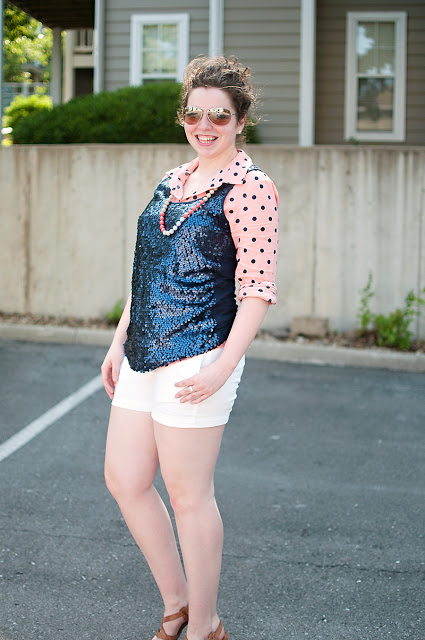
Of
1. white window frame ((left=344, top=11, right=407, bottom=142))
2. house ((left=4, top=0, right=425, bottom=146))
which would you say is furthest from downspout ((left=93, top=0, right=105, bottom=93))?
white window frame ((left=344, top=11, right=407, bottom=142))

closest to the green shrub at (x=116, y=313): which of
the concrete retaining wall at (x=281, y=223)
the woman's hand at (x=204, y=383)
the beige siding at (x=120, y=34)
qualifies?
the concrete retaining wall at (x=281, y=223)

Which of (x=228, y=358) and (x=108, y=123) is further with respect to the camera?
(x=108, y=123)

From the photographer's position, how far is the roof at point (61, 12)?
49.0ft

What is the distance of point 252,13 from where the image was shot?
12.1 meters

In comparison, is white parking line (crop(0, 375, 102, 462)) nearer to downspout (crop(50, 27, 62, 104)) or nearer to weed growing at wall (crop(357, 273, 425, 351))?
weed growing at wall (crop(357, 273, 425, 351))

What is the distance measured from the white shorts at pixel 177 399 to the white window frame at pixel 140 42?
421 inches

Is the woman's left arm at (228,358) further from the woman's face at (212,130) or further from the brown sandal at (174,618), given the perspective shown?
the brown sandal at (174,618)

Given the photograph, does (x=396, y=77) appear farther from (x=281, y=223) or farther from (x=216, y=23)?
(x=281, y=223)

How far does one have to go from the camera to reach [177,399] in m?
2.28

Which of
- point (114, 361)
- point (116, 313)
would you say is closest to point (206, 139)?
point (114, 361)

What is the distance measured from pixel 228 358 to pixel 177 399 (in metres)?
0.19

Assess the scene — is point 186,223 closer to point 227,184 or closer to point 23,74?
point 227,184

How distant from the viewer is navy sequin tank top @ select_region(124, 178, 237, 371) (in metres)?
2.30

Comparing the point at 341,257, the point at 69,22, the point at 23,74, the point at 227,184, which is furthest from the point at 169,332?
the point at 23,74
